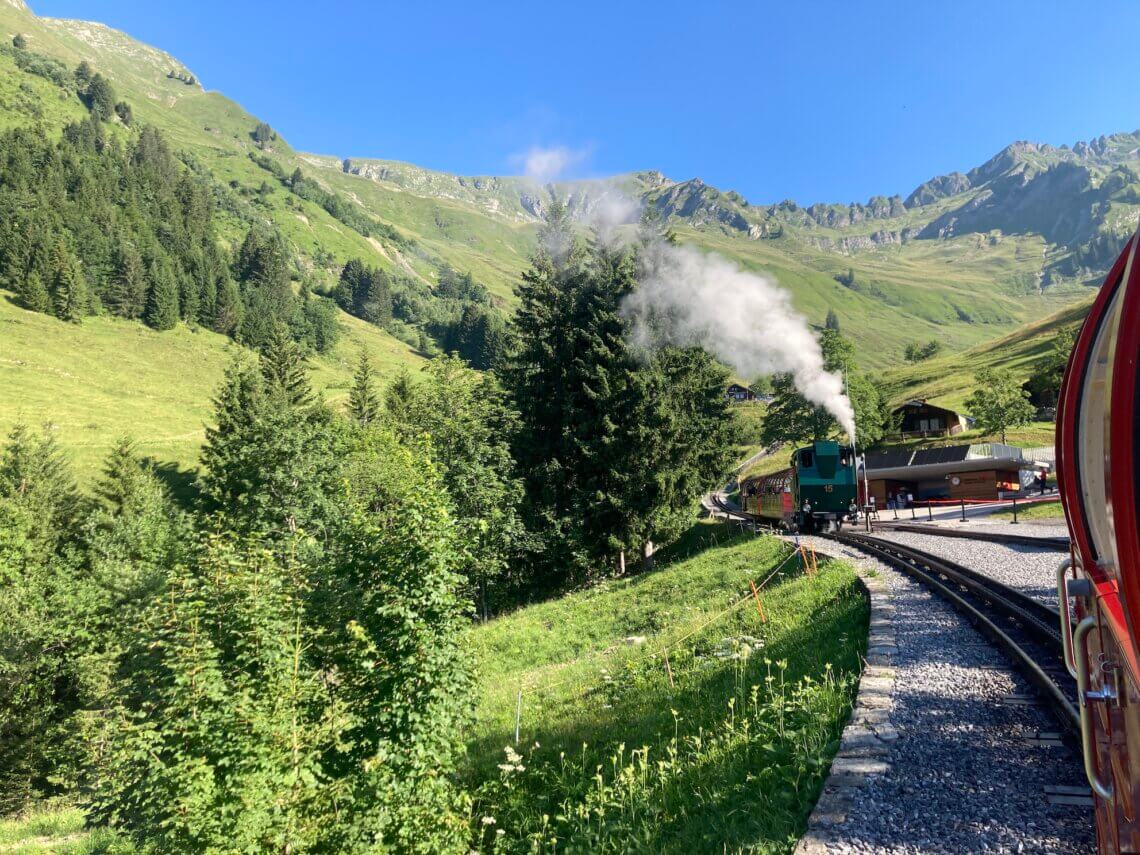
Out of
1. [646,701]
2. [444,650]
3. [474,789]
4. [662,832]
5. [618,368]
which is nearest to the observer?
[662,832]

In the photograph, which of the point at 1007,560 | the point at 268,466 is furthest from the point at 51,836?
the point at 1007,560

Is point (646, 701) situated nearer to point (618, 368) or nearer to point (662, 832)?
point (662, 832)

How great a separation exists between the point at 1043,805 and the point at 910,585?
1013 centimetres

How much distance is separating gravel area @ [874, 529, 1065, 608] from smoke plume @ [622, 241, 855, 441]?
680 cm

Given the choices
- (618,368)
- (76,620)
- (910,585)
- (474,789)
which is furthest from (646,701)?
(76,620)

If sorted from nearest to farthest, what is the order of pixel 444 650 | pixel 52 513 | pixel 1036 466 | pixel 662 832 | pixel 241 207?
pixel 662 832 → pixel 444 650 → pixel 52 513 → pixel 1036 466 → pixel 241 207

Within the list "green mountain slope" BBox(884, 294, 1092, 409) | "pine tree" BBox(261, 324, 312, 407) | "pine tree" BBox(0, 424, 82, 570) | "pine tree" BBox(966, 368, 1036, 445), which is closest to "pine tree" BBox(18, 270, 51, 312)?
"pine tree" BBox(261, 324, 312, 407)

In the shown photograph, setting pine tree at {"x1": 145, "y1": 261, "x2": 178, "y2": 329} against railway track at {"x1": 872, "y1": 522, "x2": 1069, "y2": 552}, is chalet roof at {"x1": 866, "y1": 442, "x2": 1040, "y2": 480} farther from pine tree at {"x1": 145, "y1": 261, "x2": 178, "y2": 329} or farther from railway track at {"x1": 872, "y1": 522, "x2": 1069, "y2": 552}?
pine tree at {"x1": 145, "y1": 261, "x2": 178, "y2": 329}

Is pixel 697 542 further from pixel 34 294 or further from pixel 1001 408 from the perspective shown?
pixel 34 294

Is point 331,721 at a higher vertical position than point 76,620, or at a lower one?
higher

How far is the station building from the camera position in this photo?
49.0 m

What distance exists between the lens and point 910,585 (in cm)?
1420

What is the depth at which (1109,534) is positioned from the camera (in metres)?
3.07

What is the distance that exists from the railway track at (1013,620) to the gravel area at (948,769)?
0.22 m
